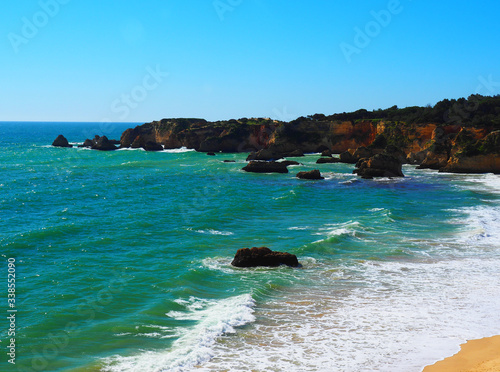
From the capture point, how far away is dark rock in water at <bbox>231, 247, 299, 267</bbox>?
80.6 feet

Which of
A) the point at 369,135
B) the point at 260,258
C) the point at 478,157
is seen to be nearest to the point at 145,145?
the point at 369,135

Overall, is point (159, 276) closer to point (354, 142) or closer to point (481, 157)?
point (481, 157)

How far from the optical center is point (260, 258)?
24.6 metres

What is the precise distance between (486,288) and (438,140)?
5368cm

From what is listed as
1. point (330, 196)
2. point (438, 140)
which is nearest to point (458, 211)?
point (330, 196)

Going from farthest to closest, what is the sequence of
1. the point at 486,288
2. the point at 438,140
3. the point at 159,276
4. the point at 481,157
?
the point at 438,140, the point at 481,157, the point at 159,276, the point at 486,288

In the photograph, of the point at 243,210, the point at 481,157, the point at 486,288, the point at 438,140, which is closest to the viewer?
the point at 486,288

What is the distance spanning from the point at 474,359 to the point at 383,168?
167 feet

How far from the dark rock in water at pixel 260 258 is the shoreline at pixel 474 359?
33.6ft

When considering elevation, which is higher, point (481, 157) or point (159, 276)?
point (481, 157)

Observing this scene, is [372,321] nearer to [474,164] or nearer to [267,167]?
[474,164]

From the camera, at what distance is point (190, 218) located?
3769 centimetres

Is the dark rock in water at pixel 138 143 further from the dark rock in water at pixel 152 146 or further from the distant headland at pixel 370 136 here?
the dark rock in water at pixel 152 146

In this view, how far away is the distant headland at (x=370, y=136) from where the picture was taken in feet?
215
